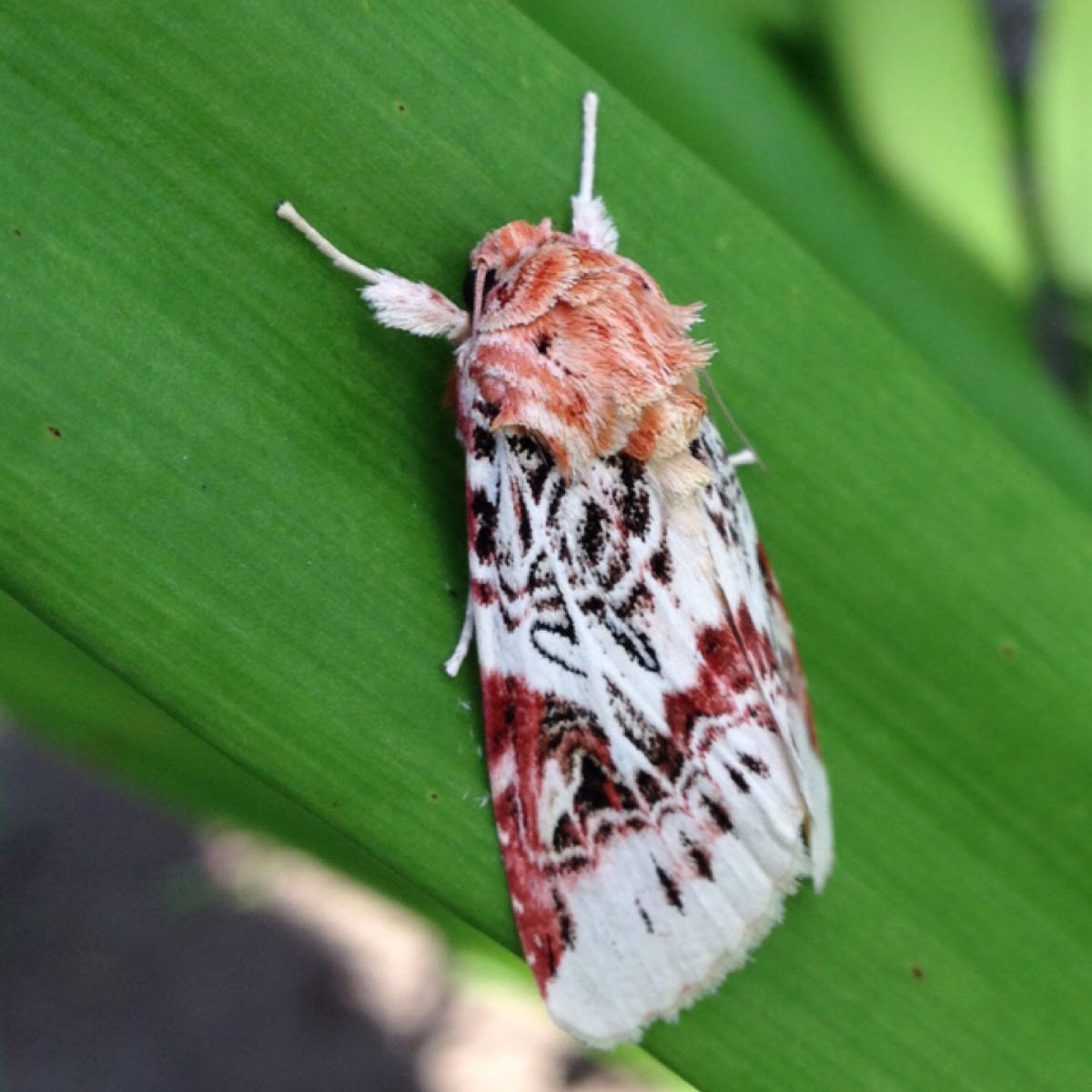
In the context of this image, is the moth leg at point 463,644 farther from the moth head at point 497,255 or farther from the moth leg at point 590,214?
the moth leg at point 590,214

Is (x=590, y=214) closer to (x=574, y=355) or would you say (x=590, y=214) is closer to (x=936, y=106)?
(x=574, y=355)

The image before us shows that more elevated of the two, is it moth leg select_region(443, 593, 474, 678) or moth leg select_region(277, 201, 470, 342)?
moth leg select_region(277, 201, 470, 342)

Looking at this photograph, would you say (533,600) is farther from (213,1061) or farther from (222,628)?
(213,1061)

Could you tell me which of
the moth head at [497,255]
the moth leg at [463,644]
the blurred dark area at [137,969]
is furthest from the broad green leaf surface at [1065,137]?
the blurred dark area at [137,969]

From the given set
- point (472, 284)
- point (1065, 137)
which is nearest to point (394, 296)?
point (472, 284)

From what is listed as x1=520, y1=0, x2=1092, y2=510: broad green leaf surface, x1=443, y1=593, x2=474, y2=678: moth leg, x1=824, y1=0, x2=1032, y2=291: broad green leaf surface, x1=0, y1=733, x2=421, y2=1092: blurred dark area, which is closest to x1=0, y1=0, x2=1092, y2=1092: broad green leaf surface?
x1=443, y1=593, x2=474, y2=678: moth leg

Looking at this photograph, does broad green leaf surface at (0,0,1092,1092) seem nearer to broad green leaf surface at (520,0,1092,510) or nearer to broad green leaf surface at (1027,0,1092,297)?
broad green leaf surface at (520,0,1092,510)
